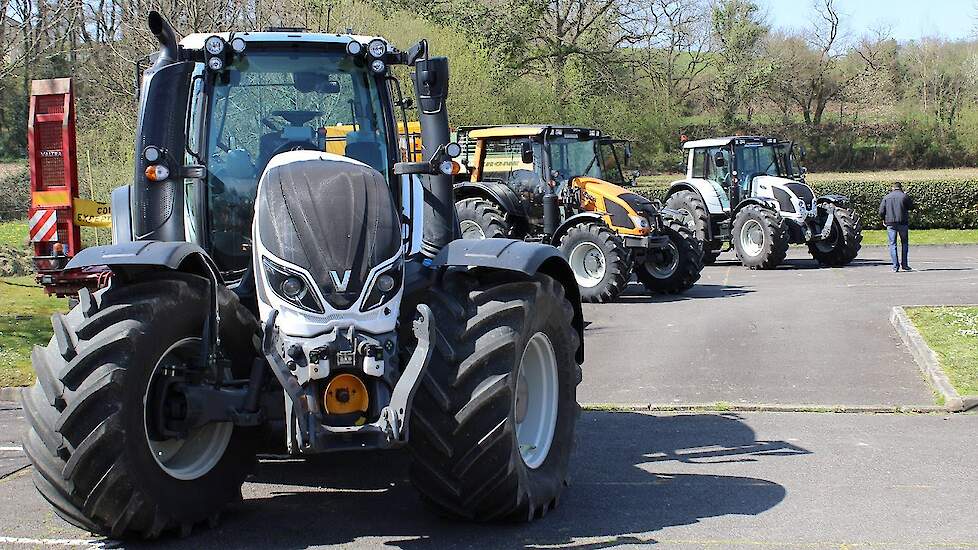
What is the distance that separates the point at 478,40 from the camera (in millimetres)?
42219

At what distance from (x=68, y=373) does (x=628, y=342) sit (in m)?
10.1

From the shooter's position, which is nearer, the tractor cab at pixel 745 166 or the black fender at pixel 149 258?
the black fender at pixel 149 258

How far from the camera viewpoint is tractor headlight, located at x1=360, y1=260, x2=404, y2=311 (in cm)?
579

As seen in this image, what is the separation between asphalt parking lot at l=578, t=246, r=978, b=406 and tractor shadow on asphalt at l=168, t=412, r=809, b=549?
7.43 ft

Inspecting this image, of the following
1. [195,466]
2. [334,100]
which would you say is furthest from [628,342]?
[195,466]

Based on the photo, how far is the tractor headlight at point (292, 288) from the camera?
5.71 meters

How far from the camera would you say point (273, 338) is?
565 centimetres

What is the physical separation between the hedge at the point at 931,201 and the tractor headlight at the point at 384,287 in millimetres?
29277

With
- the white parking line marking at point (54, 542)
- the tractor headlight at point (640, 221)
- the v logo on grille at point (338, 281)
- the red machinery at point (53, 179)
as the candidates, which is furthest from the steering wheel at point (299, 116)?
the tractor headlight at point (640, 221)

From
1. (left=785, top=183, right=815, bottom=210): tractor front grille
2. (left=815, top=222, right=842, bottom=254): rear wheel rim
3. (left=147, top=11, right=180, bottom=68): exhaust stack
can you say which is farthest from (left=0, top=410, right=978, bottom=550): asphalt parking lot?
(left=815, top=222, right=842, bottom=254): rear wheel rim

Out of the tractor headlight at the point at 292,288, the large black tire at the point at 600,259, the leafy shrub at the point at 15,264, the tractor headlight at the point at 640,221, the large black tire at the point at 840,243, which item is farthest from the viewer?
the large black tire at the point at 840,243

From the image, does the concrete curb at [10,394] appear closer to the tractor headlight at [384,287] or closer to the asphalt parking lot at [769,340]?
the asphalt parking lot at [769,340]

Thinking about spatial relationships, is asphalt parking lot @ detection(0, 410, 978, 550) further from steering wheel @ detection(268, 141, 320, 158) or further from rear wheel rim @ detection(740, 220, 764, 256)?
rear wheel rim @ detection(740, 220, 764, 256)

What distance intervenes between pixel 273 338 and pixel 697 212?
2037cm
